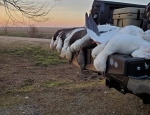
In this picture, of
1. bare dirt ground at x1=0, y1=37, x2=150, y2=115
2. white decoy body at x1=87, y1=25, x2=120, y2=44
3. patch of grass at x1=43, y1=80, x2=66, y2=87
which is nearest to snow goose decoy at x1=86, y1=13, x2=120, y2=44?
white decoy body at x1=87, y1=25, x2=120, y2=44

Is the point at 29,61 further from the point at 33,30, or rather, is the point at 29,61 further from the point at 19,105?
the point at 33,30

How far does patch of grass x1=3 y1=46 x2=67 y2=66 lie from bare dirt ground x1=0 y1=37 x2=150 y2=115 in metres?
1.97

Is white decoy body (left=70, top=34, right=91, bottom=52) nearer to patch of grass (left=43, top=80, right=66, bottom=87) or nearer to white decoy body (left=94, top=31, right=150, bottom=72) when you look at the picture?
white decoy body (left=94, top=31, right=150, bottom=72)

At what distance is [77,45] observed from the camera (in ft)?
10.4

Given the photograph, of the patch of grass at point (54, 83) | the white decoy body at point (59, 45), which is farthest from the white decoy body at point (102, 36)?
the patch of grass at point (54, 83)

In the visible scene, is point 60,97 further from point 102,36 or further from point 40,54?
point 40,54

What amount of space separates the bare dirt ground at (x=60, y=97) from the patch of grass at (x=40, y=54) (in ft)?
6.46

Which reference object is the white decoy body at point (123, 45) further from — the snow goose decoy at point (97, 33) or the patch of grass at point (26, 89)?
the patch of grass at point (26, 89)

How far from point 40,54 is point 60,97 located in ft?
20.9

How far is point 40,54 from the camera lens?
10828 mm

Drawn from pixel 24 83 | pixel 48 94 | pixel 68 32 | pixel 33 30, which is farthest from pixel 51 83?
pixel 33 30

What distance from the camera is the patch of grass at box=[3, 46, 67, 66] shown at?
360 inches

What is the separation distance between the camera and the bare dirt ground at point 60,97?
3986 millimetres

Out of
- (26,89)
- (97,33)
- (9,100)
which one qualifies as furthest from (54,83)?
(97,33)
